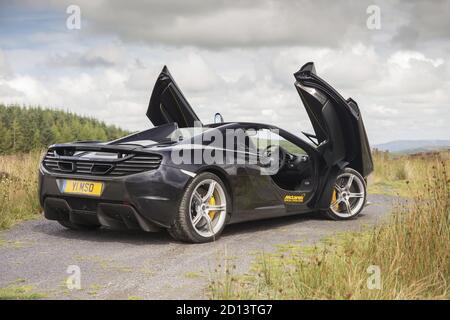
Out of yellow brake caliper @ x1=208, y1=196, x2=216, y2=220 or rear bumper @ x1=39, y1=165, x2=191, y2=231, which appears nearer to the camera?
rear bumper @ x1=39, y1=165, x2=191, y2=231

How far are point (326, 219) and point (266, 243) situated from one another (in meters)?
2.11

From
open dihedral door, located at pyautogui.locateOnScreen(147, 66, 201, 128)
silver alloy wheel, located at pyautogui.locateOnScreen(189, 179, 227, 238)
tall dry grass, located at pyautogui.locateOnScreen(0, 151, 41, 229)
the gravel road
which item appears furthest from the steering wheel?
tall dry grass, located at pyautogui.locateOnScreen(0, 151, 41, 229)

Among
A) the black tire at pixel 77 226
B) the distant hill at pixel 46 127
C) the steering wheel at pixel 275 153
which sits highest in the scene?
the distant hill at pixel 46 127

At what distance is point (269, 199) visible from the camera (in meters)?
7.49

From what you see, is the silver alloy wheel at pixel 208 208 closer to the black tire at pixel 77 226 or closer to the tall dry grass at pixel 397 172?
the black tire at pixel 77 226

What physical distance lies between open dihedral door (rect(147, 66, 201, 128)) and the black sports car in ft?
0.05

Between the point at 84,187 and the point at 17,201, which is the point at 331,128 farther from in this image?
the point at 17,201

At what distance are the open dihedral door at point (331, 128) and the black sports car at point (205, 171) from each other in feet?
0.05

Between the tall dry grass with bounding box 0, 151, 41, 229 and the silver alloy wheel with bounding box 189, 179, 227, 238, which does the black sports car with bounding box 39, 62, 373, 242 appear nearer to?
the silver alloy wheel with bounding box 189, 179, 227, 238

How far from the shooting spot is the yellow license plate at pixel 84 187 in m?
6.53

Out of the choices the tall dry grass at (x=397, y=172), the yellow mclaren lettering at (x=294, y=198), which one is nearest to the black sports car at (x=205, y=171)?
the yellow mclaren lettering at (x=294, y=198)

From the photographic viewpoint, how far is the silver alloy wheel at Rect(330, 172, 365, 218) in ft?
28.6
